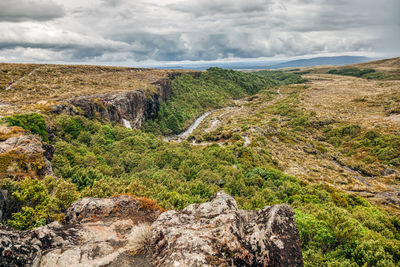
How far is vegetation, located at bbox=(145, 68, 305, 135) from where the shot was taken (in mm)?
79438

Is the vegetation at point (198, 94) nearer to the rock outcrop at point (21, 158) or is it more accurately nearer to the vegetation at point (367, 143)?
the rock outcrop at point (21, 158)

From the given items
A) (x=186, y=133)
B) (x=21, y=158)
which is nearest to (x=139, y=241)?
(x=21, y=158)

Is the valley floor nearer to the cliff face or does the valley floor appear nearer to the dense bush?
the cliff face

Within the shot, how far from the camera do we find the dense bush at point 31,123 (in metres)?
22.5

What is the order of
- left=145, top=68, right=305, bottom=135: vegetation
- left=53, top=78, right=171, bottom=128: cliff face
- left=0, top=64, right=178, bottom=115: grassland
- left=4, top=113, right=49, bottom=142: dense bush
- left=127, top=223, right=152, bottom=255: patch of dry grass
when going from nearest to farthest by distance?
1. left=127, top=223, right=152, bottom=255: patch of dry grass
2. left=4, top=113, right=49, bottom=142: dense bush
3. left=0, top=64, right=178, bottom=115: grassland
4. left=53, top=78, right=171, bottom=128: cliff face
5. left=145, top=68, right=305, bottom=135: vegetation

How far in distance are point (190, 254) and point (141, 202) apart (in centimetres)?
556

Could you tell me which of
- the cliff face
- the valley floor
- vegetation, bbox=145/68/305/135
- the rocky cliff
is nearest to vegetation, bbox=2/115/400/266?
the rocky cliff

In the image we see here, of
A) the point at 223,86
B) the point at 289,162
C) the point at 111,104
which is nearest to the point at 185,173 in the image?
the point at 289,162

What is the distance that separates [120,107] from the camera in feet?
170

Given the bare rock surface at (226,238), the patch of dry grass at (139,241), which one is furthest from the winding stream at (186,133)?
the bare rock surface at (226,238)

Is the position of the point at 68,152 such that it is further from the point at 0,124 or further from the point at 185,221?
the point at 185,221

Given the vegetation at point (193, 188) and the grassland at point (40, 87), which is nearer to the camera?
the vegetation at point (193, 188)

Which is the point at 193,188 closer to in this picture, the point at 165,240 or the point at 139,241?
the point at 139,241

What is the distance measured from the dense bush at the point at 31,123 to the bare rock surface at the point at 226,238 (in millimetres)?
22990
